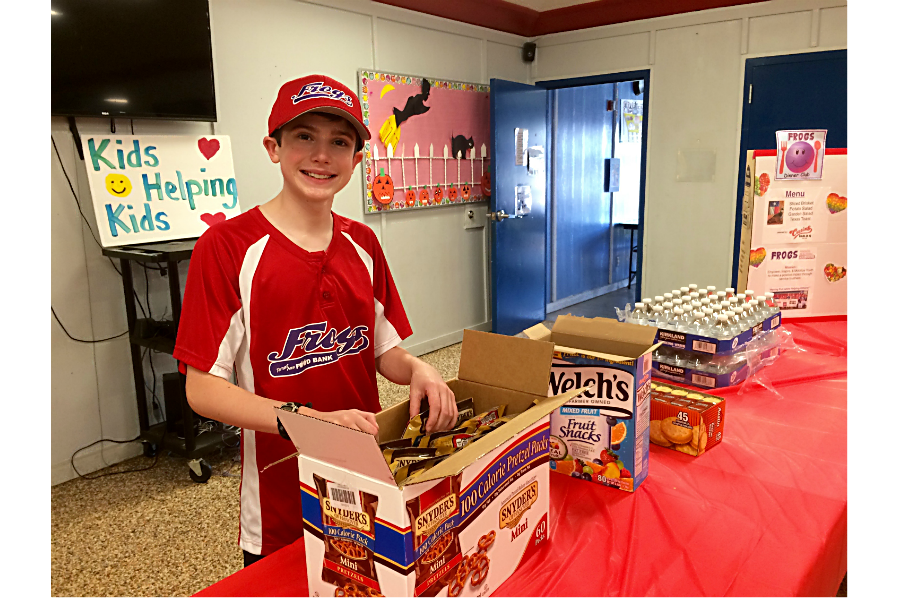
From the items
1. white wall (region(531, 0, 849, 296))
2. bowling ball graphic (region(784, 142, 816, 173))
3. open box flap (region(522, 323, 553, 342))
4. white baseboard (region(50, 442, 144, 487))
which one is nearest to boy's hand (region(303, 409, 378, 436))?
open box flap (region(522, 323, 553, 342))

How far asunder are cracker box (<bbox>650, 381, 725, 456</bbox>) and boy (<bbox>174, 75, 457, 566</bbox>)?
0.64 meters

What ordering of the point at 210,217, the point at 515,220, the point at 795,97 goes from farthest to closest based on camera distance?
the point at 515,220 < the point at 795,97 < the point at 210,217

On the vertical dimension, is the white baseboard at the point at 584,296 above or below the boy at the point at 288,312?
below

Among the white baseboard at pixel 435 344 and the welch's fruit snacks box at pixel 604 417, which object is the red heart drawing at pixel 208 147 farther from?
the welch's fruit snacks box at pixel 604 417

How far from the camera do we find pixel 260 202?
377 centimetres

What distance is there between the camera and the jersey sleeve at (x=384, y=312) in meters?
1.51

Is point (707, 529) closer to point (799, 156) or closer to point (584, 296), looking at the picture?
point (799, 156)

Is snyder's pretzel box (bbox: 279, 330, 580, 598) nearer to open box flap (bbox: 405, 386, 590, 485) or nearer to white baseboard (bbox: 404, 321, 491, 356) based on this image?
open box flap (bbox: 405, 386, 590, 485)

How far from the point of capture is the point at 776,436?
159 cm

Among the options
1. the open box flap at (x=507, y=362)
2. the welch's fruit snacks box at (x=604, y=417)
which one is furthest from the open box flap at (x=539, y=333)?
the open box flap at (x=507, y=362)

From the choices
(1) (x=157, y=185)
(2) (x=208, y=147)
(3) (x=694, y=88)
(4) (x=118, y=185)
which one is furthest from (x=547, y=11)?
(4) (x=118, y=185)

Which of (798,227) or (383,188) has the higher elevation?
(383,188)

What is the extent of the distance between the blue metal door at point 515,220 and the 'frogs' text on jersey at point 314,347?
3800 mm

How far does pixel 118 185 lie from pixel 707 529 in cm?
301
